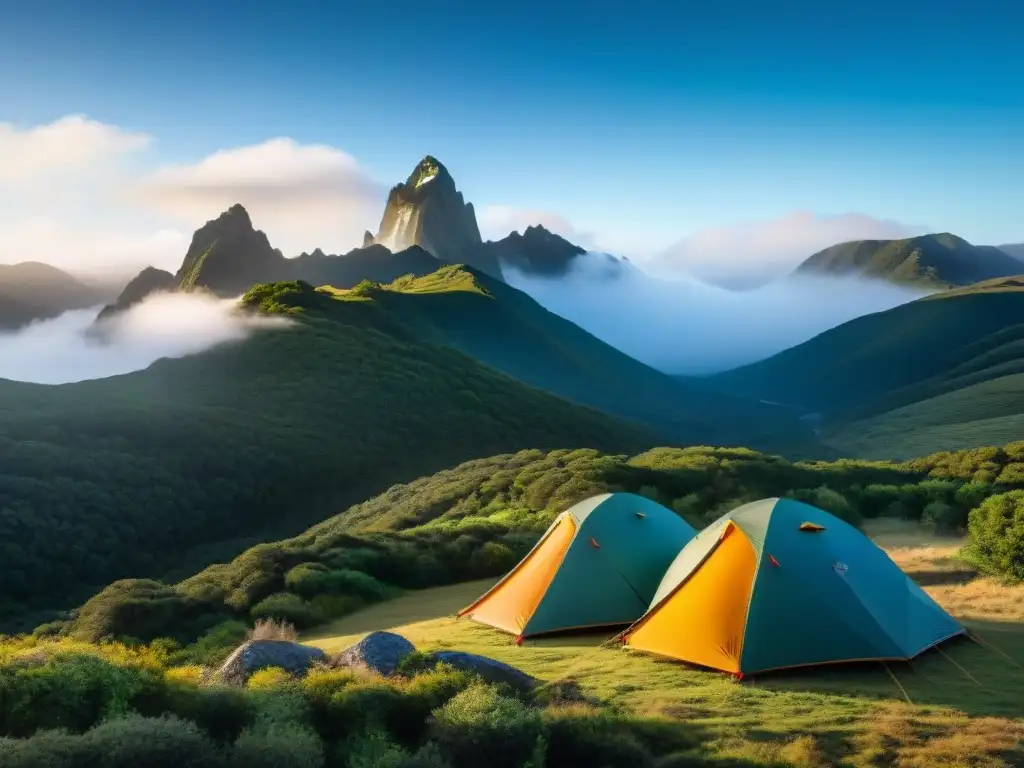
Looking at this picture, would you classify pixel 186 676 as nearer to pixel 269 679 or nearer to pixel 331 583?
pixel 269 679

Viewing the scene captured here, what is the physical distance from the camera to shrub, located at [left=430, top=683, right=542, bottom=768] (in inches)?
340

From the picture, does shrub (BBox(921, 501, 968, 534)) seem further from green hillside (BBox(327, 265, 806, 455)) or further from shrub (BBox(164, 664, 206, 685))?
green hillside (BBox(327, 265, 806, 455))

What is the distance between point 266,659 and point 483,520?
710 inches

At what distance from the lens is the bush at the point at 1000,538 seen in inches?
703

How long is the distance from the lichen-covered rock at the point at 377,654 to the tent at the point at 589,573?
4.09 m

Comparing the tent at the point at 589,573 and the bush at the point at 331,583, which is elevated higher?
the tent at the point at 589,573

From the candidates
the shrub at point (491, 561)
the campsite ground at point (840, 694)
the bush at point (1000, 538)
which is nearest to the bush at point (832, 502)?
the bush at point (1000, 538)

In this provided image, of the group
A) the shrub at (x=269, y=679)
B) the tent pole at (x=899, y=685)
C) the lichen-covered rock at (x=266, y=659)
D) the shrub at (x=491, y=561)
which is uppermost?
the shrub at (x=269, y=679)

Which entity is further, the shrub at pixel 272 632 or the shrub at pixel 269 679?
the shrub at pixel 272 632

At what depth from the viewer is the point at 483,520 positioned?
2977 centimetres

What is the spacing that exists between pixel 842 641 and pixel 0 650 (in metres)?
12.0

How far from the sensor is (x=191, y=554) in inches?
2303

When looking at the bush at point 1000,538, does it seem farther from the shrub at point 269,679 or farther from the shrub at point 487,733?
the shrub at point 269,679

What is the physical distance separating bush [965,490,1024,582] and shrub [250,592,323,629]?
15.0 meters
